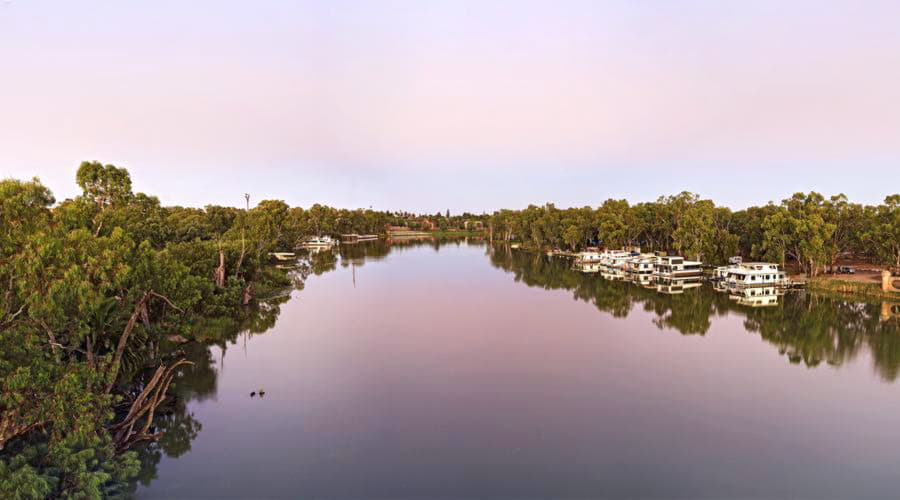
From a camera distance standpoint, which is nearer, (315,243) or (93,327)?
(93,327)

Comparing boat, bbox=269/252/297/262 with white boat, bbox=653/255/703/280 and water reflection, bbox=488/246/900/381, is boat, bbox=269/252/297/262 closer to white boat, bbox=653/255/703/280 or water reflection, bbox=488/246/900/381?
water reflection, bbox=488/246/900/381

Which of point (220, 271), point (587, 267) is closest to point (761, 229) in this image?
point (587, 267)

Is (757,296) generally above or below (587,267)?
below

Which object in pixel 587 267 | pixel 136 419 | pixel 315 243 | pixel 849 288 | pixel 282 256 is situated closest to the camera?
pixel 136 419

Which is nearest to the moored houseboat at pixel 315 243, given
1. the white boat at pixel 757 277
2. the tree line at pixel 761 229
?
the tree line at pixel 761 229

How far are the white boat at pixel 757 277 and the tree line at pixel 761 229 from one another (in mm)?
4988

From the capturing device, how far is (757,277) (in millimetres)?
51938

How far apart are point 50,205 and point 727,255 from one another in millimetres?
71368

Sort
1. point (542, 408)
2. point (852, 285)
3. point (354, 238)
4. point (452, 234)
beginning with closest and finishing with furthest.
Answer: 1. point (542, 408)
2. point (852, 285)
3. point (354, 238)
4. point (452, 234)

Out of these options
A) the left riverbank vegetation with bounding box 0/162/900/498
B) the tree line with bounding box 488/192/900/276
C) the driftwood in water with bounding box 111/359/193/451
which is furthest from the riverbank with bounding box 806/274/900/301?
the driftwood in water with bounding box 111/359/193/451

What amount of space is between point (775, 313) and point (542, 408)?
3109cm

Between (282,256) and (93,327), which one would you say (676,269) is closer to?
(93,327)

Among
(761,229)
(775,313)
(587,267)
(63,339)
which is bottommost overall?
(775,313)

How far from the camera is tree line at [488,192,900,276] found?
53.3 m
